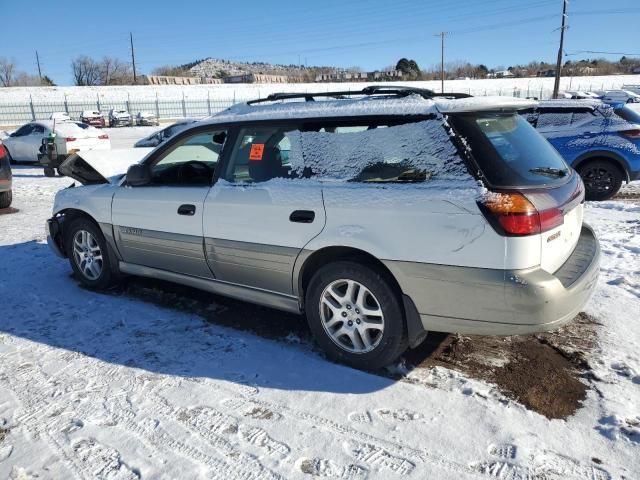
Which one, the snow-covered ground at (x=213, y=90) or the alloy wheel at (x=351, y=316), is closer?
the alloy wheel at (x=351, y=316)

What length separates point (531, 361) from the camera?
3.46m

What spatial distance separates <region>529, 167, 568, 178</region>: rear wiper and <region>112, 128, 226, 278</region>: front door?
2266 mm

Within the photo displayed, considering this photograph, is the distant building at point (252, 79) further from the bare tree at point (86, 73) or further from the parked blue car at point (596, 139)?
the parked blue car at point (596, 139)

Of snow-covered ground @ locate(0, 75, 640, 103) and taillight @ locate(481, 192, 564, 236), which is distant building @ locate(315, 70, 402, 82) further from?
taillight @ locate(481, 192, 564, 236)

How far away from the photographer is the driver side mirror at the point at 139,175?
171 inches

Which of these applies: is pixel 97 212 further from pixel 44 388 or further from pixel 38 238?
pixel 38 238

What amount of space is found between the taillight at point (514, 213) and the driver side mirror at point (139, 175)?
288cm

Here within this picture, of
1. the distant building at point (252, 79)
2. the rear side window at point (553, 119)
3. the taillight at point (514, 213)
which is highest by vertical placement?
the distant building at point (252, 79)

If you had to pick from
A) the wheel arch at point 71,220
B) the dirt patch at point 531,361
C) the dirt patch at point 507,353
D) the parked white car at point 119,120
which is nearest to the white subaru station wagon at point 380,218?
the dirt patch at point 507,353

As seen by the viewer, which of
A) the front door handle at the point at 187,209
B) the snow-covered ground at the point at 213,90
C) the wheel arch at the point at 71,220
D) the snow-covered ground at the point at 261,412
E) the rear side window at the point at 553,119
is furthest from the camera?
→ the snow-covered ground at the point at 213,90

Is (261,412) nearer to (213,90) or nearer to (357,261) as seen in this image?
(357,261)

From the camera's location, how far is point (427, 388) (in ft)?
10.4

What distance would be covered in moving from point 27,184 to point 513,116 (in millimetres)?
12335

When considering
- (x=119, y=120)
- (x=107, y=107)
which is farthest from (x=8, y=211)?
(x=107, y=107)
